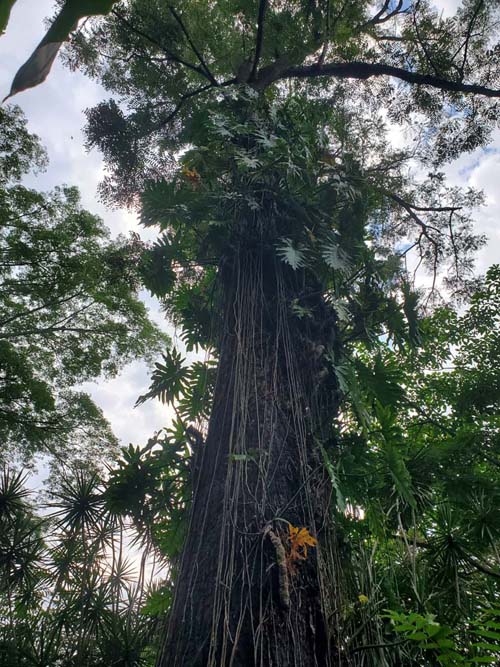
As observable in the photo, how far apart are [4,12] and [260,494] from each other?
1967 millimetres

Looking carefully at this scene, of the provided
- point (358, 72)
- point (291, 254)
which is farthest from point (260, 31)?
point (291, 254)

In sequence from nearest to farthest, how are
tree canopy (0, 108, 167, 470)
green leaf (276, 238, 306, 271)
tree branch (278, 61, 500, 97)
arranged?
green leaf (276, 238, 306, 271), tree branch (278, 61, 500, 97), tree canopy (0, 108, 167, 470)

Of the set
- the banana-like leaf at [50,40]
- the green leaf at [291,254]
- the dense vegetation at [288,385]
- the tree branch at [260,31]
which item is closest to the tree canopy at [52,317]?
the dense vegetation at [288,385]

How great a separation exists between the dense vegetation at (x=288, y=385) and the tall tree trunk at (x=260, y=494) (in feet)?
0.04

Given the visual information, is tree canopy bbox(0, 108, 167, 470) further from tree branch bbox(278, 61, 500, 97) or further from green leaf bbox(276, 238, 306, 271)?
green leaf bbox(276, 238, 306, 271)

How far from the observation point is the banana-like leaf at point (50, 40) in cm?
62

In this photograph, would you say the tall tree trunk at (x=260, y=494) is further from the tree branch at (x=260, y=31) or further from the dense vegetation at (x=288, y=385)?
the tree branch at (x=260, y=31)

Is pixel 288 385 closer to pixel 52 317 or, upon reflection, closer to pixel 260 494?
pixel 260 494

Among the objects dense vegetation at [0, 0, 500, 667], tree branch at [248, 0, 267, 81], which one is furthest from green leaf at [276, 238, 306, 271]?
tree branch at [248, 0, 267, 81]

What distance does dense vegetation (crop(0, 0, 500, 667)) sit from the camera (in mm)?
2004

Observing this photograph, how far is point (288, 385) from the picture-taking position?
2.67 m

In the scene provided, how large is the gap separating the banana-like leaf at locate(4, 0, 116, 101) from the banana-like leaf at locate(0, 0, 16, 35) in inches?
1.6

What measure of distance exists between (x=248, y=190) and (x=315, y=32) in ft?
9.81

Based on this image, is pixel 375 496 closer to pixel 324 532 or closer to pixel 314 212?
pixel 324 532
